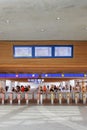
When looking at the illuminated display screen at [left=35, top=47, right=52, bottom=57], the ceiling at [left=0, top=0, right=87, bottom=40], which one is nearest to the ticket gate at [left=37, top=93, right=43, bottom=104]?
the illuminated display screen at [left=35, top=47, right=52, bottom=57]

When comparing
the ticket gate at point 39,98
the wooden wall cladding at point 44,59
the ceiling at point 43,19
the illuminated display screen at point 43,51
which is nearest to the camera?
the ceiling at point 43,19

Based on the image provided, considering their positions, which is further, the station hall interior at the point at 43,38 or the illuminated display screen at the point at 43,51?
the illuminated display screen at the point at 43,51

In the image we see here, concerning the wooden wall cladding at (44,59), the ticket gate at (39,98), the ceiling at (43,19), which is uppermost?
the ceiling at (43,19)

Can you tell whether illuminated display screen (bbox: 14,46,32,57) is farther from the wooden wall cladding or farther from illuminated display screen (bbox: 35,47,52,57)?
illuminated display screen (bbox: 35,47,52,57)

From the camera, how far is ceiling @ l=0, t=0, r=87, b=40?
9.35 m

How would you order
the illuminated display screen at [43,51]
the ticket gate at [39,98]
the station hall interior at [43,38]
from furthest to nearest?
the ticket gate at [39,98]
the illuminated display screen at [43,51]
the station hall interior at [43,38]

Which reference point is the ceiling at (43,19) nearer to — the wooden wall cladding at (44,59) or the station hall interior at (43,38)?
the station hall interior at (43,38)

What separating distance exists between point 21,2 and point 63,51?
7368 mm

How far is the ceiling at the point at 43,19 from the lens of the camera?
368 inches

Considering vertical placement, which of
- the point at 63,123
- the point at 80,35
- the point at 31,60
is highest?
the point at 80,35

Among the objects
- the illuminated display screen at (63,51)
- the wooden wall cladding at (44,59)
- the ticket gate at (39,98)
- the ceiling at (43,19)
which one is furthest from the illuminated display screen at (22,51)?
the ticket gate at (39,98)

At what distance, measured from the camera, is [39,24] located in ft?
40.5

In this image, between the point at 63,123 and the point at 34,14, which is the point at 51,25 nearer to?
the point at 34,14

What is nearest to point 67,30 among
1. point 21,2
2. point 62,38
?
point 62,38
